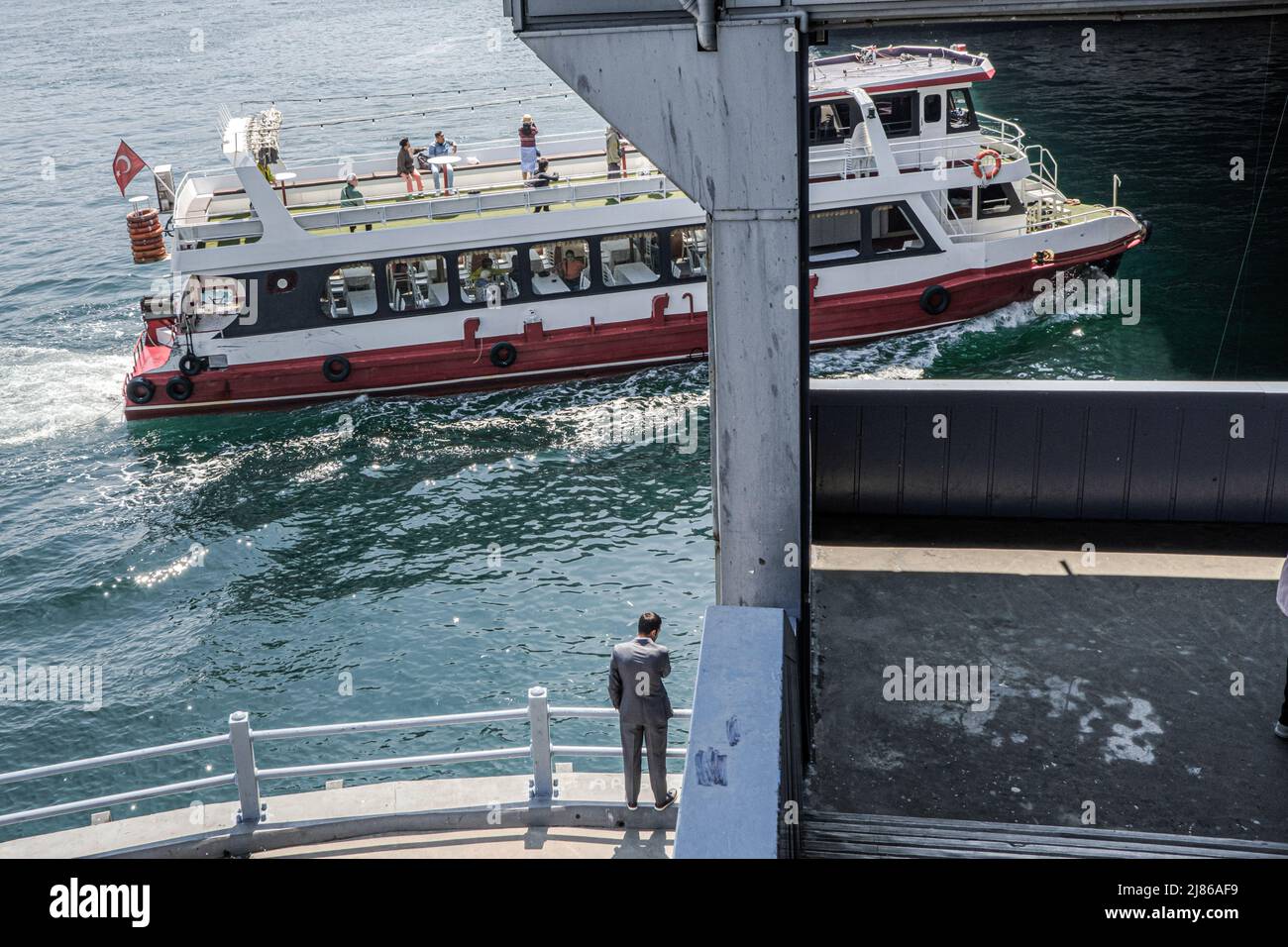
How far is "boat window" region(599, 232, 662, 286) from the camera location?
77.9 feet

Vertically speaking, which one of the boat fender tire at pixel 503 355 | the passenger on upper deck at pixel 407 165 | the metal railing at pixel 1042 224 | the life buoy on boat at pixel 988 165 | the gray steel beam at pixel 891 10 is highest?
the gray steel beam at pixel 891 10

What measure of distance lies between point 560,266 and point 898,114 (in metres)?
7.06

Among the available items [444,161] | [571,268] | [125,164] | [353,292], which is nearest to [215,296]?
[353,292]

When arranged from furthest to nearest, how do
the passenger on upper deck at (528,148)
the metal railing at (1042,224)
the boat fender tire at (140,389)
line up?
the metal railing at (1042,224) → the passenger on upper deck at (528,148) → the boat fender tire at (140,389)

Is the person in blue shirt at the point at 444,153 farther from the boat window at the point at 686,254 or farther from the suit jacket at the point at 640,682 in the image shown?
the suit jacket at the point at 640,682

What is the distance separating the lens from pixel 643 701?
8.48 meters

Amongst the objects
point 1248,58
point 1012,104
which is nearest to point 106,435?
point 1012,104

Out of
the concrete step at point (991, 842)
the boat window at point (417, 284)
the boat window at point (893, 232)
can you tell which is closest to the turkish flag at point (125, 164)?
the boat window at point (417, 284)

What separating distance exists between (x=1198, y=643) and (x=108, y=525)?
16.7 m

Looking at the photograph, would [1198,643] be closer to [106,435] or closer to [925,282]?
[925,282]

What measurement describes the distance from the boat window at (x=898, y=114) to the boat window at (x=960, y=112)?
0.78m

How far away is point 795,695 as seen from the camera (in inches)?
254

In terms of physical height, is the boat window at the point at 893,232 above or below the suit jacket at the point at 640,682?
above

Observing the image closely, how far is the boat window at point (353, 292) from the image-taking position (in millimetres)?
23438
